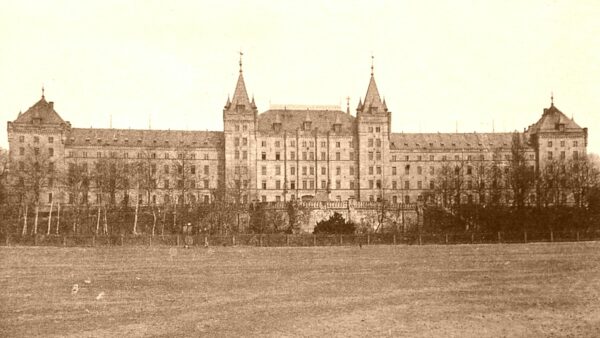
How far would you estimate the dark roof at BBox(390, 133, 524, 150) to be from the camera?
108812 mm

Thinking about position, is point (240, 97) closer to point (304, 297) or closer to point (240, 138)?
point (240, 138)

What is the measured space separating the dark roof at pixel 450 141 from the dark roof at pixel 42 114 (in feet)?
174

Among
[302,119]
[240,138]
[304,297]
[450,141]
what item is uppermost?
[302,119]

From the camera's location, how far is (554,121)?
106375 millimetres

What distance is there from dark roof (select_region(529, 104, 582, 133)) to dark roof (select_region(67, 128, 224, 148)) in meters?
52.1

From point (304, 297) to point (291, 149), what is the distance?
81.9 meters

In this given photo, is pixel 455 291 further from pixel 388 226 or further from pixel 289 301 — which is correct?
pixel 388 226

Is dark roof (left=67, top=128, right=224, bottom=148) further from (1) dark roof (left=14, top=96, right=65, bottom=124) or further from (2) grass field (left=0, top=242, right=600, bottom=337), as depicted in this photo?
(2) grass field (left=0, top=242, right=600, bottom=337)

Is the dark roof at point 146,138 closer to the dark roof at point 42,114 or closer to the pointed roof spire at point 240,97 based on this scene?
the dark roof at point 42,114

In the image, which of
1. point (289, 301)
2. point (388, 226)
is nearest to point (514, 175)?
point (388, 226)

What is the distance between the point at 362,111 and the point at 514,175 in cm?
3812

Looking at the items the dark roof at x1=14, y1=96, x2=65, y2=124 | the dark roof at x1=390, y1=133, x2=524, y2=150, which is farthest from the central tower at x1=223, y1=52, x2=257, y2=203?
the dark roof at x1=14, y1=96, x2=65, y2=124

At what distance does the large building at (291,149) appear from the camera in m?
100

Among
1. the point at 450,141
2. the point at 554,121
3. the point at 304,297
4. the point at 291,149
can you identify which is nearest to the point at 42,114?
the point at 291,149
